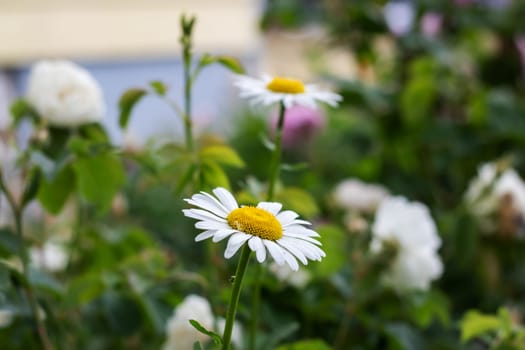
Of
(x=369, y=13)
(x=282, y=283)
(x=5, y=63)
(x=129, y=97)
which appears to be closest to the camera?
(x=129, y=97)

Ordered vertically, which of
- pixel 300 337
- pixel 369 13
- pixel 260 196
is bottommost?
pixel 300 337

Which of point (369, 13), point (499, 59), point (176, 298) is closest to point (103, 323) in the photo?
point (176, 298)

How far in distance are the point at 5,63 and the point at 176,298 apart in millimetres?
1696

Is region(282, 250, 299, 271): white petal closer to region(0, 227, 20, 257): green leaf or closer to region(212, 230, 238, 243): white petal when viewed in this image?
region(212, 230, 238, 243): white petal

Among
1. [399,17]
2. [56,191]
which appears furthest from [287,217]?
[399,17]

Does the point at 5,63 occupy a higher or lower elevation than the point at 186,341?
higher

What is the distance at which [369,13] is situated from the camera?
850 mm

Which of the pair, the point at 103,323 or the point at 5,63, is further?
the point at 5,63

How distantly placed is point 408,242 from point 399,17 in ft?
2.04

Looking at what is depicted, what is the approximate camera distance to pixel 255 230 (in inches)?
10.3

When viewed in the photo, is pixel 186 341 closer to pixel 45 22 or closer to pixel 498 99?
pixel 498 99

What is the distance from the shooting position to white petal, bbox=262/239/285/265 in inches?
9.7

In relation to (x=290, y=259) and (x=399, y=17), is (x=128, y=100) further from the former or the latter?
(x=399, y=17)

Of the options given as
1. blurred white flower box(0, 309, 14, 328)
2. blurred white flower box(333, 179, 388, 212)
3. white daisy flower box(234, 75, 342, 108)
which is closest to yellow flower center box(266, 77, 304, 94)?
white daisy flower box(234, 75, 342, 108)
